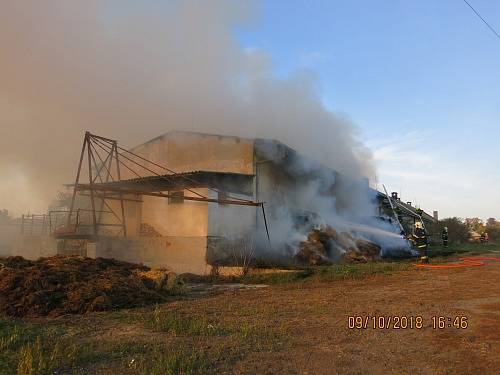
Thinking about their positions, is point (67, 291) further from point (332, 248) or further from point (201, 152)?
point (332, 248)

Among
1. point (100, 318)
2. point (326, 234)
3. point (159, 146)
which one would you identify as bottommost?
point (100, 318)

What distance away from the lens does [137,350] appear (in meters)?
4.47

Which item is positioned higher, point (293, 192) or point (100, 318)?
point (293, 192)

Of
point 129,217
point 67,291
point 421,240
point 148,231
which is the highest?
point 129,217

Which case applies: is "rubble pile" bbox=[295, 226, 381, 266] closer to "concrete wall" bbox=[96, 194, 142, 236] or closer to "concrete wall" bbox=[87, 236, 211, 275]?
"concrete wall" bbox=[87, 236, 211, 275]

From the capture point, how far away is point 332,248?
54.2 feet

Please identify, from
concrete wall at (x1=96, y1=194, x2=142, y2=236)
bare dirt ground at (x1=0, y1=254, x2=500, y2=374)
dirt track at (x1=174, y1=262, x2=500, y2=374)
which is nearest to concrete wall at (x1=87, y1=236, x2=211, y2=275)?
concrete wall at (x1=96, y1=194, x2=142, y2=236)

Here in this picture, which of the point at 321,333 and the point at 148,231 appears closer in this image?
the point at 321,333

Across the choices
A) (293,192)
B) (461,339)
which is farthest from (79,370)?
(293,192)

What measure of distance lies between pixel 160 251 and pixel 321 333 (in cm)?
990

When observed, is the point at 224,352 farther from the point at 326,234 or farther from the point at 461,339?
the point at 326,234

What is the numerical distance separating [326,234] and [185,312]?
425 inches

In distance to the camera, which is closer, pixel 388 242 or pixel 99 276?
pixel 99 276
